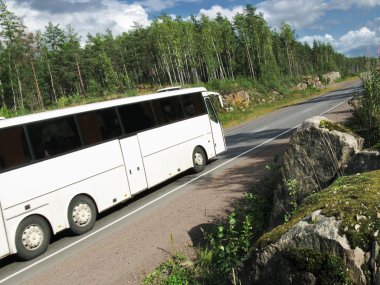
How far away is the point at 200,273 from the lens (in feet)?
22.0

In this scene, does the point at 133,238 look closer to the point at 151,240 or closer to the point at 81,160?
the point at 151,240

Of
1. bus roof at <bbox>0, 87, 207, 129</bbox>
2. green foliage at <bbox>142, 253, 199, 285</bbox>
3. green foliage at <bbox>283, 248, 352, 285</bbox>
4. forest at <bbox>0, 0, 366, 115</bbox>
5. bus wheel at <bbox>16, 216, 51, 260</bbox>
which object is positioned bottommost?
green foliage at <bbox>142, 253, 199, 285</bbox>

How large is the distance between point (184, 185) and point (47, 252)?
17.2ft

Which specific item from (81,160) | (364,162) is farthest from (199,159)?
(364,162)

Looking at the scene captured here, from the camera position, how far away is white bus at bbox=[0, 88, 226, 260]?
8.93 metres

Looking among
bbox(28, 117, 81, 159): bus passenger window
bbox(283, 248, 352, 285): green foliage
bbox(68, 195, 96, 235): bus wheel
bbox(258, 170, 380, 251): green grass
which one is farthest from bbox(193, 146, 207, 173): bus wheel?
bbox(283, 248, 352, 285): green foliage

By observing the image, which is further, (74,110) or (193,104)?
(193,104)

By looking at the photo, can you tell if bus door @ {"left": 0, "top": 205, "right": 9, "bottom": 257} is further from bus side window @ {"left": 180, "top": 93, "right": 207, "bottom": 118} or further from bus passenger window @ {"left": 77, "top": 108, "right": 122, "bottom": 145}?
bus side window @ {"left": 180, "top": 93, "right": 207, "bottom": 118}

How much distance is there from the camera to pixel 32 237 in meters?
9.14

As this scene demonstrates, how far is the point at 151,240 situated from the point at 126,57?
79.4 meters

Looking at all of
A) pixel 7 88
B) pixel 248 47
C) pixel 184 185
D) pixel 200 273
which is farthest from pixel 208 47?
pixel 200 273

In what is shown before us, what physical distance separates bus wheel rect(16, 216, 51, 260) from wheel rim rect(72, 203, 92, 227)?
84 centimetres

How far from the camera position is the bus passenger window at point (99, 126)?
1080 cm

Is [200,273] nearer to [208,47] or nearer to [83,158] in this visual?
[83,158]
